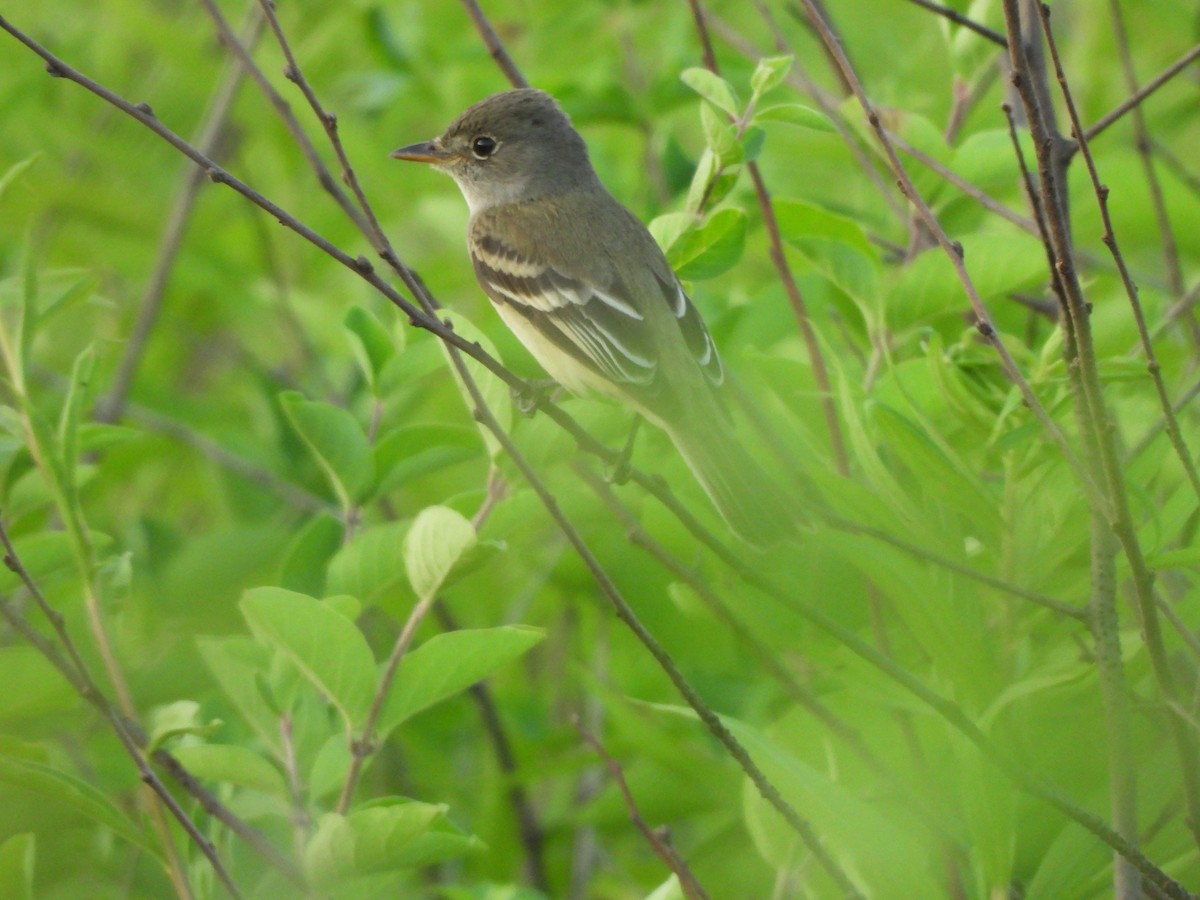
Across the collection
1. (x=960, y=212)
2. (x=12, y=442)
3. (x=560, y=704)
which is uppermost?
(x=960, y=212)

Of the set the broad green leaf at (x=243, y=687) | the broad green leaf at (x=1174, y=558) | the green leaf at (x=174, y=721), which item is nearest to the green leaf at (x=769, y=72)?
the broad green leaf at (x=1174, y=558)

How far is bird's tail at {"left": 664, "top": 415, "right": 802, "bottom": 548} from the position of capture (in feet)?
9.85

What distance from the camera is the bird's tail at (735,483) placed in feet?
9.85

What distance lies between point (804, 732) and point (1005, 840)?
2.15ft

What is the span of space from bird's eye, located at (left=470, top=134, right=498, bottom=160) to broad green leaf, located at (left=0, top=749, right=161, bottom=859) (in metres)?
2.75

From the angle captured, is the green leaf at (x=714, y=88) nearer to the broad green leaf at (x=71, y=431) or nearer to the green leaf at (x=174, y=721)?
the broad green leaf at (x=71, y=431)

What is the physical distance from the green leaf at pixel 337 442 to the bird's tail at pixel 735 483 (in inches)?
29.5

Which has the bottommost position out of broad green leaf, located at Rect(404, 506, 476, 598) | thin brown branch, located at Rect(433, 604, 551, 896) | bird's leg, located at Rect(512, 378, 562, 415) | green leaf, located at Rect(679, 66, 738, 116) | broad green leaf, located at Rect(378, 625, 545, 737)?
thin brown branch, located at Rect(433, 604, 551, 896)

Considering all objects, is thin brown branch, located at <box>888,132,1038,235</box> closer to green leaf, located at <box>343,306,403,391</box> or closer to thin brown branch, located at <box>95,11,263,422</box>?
green leaf, located at <box>343,306,403,391</box>

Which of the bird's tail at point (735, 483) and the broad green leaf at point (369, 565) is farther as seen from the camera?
the bird's tail at point (735, 483)

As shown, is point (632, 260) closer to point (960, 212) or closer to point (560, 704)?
point (960, 212)

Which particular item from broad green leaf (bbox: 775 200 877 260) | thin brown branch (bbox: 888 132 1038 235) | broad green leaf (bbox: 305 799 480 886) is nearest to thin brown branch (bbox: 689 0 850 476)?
broad green leaf (bbox: 775 200 877 260)

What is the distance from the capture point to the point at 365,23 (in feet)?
17.7

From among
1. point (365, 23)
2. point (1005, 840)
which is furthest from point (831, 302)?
point (365, 23)
